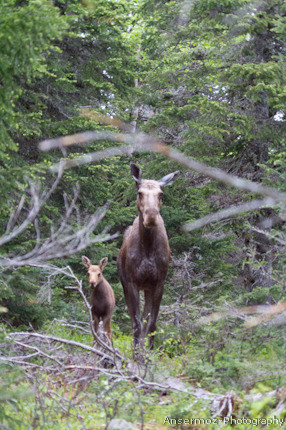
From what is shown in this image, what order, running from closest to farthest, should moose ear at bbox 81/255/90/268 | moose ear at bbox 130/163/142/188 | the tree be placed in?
moose ear at bbox 130/163/142/188, moose ear at bbox 81/255/90/268, the tree

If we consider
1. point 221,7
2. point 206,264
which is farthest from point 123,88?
point 206,264

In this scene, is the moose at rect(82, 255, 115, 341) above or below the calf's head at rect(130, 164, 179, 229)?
below

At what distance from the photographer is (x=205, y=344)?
26.2ft

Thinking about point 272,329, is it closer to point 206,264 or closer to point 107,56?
point 206,264

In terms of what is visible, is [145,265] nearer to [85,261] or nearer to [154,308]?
[154,308]

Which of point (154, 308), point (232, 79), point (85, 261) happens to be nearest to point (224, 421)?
point (154, 308)

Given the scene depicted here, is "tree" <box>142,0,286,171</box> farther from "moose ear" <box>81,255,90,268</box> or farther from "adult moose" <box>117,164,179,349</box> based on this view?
"moose ear" <box>81,255,90,268</box>

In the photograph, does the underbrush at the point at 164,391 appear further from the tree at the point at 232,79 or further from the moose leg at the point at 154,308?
the tree at the point at 232,79

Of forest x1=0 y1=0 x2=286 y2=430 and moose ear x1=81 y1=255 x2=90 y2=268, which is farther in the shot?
moose ear x1=81 y1=255 x2=90 y2=268

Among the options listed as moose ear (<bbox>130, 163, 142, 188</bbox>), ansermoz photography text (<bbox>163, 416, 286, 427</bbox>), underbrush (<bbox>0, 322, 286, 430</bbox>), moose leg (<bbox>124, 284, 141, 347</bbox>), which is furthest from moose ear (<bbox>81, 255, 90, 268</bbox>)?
ansermoz photography text (<bbox>163, 416, 286, 427</bbox>)

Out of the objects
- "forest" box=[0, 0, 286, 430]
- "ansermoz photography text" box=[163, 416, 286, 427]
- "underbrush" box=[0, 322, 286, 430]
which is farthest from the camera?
"forest" box=[0, 0, 286, 430]

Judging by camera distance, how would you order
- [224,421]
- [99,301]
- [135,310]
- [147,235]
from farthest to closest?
[99,301] < [135,310] < [147,235] < [224,421]

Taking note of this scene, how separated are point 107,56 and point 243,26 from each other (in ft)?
12.8

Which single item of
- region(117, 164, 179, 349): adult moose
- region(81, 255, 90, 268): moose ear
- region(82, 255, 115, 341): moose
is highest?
region(117, 164, 179, 349): adult moose
